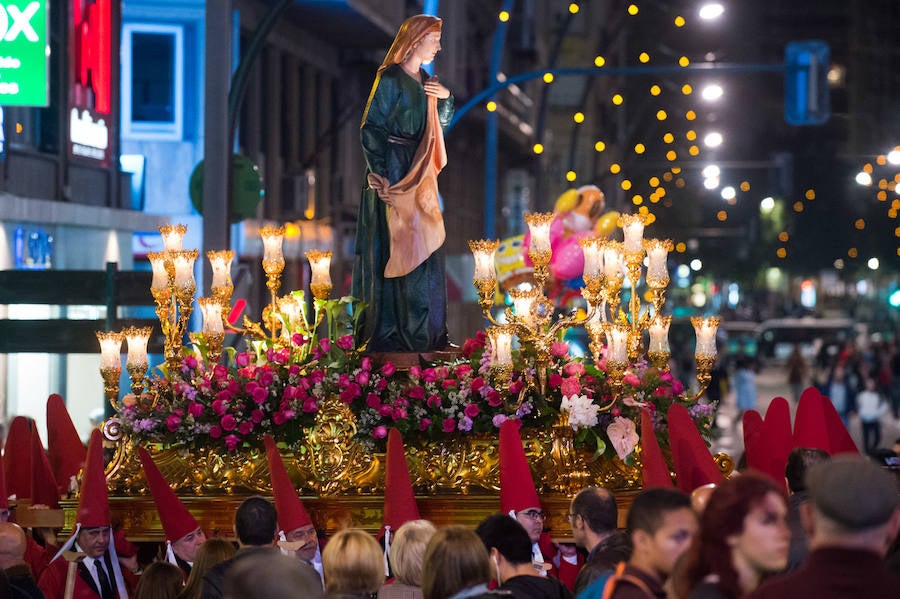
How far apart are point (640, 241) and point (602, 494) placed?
3.82 meters

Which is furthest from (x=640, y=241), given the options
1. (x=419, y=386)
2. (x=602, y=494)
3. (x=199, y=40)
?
(x=199, y=40)

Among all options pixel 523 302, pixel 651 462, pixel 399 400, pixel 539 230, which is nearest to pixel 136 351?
pixel 399 400

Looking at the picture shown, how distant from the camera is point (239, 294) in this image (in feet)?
59.1

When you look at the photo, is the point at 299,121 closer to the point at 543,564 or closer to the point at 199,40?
the point at 199,40

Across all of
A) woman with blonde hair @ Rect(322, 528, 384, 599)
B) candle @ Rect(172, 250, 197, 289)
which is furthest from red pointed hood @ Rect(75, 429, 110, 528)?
woman with blonde hair @ Rect(322, 528, 384, 599)

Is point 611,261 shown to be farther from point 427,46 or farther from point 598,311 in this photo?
point 427,46

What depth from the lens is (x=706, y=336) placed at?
11.8m

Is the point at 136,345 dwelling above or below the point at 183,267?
below

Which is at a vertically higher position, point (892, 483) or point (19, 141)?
point (19, 141)

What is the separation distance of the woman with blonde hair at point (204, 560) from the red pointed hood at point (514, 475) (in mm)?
2202

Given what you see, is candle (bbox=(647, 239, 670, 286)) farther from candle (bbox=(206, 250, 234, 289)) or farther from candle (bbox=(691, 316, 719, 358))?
candle (bbox=(206, 250, 234, 289))

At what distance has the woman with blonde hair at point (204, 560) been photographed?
27.3 feet

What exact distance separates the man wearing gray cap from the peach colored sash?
22.1 feet

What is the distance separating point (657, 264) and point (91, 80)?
Answer: 13.2 metres
